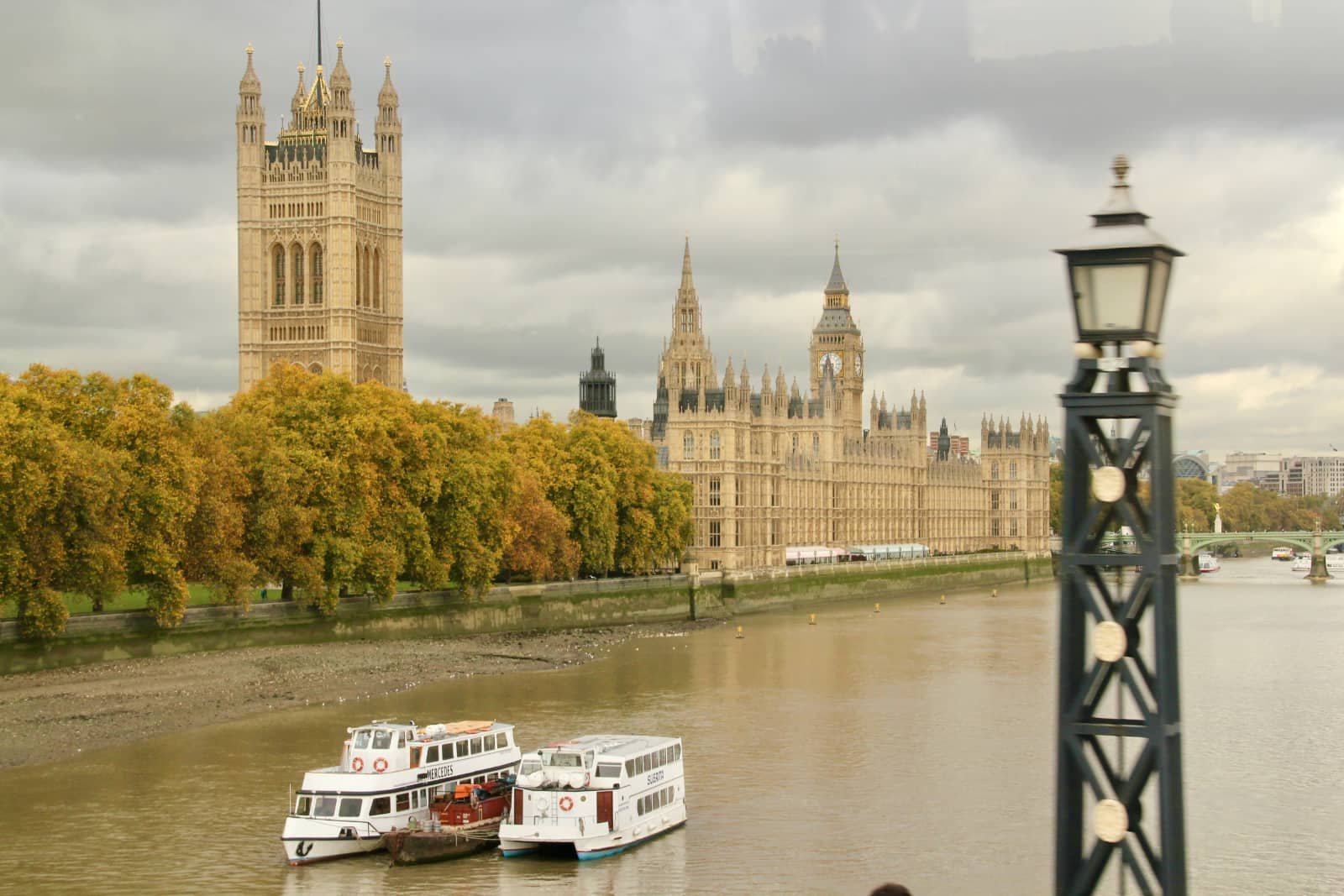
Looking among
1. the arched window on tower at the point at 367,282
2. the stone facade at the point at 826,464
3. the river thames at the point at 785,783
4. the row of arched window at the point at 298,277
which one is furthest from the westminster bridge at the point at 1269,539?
the river thames at the point at 785,783

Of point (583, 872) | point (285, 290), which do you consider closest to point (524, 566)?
point (583, 872)

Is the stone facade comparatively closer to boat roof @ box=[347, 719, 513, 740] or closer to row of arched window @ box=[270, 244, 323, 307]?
row of arched window @ box=[270, 244, 323, 307]

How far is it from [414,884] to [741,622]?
48.4m

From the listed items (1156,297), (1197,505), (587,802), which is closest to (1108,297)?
(1156,297)

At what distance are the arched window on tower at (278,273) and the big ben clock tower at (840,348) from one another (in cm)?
4872

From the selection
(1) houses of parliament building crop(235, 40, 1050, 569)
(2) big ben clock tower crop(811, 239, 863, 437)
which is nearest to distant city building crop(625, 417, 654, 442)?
(1) houses of parliament building crop(235, 40, 1050, 569)

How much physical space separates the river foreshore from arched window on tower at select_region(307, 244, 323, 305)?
4968 cm

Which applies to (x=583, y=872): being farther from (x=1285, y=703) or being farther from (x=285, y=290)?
(x=285, y=290)

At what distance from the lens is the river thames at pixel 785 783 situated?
82.8 ft

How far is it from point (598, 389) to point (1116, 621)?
115309mm

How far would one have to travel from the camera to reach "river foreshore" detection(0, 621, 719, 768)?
3616 centimetres

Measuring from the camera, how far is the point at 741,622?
73.2m

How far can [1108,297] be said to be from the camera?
273 inches

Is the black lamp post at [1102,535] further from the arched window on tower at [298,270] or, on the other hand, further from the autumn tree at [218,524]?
the arched window on tower at [298,270]
